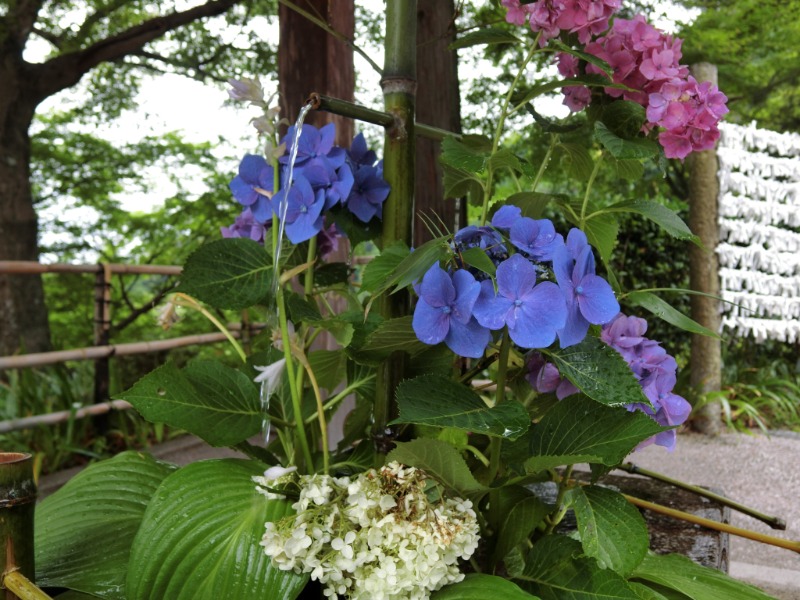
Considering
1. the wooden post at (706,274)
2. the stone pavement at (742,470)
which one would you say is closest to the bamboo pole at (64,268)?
the stone pavement at (742,470)

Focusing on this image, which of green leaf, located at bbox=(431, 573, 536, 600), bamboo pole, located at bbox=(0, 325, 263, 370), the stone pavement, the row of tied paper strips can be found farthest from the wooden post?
green leaf, located at bbox=(431, 573, 536, 600)

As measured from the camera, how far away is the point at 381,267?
724 millimetres

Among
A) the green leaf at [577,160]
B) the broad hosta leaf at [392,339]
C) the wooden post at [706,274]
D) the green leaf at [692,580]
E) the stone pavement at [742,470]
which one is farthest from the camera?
the wooden post at [706,274]

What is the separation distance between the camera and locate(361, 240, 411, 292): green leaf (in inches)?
28.0

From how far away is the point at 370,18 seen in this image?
5617 millimetres

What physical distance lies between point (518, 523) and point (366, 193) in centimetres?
42

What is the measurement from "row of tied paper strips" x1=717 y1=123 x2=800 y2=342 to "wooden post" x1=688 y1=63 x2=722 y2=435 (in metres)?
0.06

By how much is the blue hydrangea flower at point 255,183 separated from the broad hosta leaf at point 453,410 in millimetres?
325

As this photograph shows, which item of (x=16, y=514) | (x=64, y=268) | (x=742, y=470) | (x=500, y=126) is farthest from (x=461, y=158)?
(x=742, y=470)

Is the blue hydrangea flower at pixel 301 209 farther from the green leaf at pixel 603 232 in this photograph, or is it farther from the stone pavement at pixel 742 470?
the stone pavement at pixel 742 470

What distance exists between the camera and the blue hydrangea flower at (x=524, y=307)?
0.62 m

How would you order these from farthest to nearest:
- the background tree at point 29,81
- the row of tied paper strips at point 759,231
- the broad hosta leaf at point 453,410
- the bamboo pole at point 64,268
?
the background tree at point 29,81
the row of tied paper strips at point 759,231
the bamboo pole at point 64,268
the broad hosta leaf at point 453,410

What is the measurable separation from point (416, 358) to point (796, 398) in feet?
15.3

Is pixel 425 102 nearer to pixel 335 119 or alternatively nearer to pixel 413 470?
pixel 335 119
